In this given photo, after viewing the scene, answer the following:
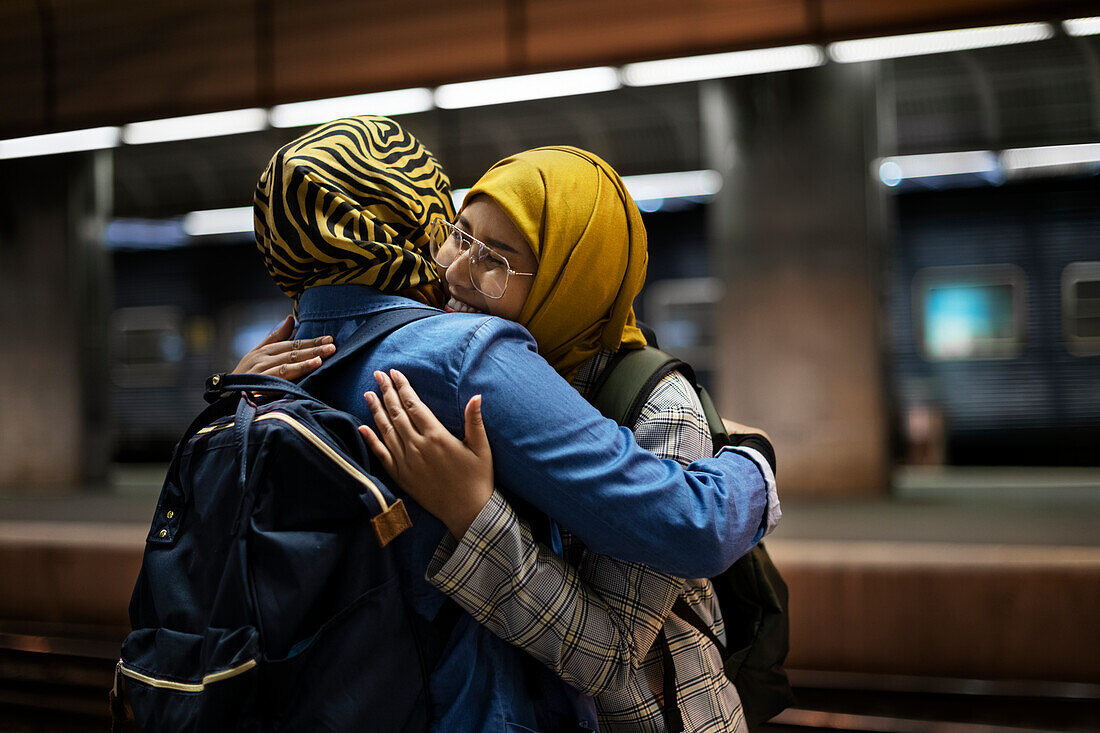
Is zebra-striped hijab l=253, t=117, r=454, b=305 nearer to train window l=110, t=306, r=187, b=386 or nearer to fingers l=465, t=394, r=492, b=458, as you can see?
fingers l=465, t=394, r=492, b=458

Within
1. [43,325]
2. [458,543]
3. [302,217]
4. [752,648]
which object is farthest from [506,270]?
[43,325]

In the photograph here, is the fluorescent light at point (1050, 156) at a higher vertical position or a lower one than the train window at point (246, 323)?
higher

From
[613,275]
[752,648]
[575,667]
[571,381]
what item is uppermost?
[613,275]

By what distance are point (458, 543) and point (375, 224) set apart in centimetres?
45

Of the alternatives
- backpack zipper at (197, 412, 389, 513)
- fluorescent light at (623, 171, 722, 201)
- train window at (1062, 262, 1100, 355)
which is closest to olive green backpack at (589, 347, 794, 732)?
backpack zipper at (197, 412, 389, 513)

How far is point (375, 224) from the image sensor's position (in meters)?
1.07

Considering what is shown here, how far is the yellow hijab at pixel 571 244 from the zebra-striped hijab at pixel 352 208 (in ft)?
0.36

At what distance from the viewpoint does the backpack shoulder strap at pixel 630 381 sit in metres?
1.17

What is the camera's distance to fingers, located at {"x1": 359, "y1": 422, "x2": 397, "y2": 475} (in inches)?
38.6

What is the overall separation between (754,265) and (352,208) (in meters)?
4.49

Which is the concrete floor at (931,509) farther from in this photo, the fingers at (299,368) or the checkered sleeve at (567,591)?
the fingers at (299,368)

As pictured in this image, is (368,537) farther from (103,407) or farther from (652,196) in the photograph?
(103,407)

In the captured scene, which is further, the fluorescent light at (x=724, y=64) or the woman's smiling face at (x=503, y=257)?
the fluorescent light at (x=724, y=64)

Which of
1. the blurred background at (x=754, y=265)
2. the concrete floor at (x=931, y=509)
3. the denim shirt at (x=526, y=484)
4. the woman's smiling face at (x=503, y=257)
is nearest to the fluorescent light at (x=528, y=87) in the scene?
the blurred background at (x=754, y=265)
